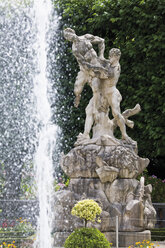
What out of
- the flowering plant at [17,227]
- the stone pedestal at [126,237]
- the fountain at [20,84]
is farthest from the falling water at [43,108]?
the stone pedestal at [126,237]

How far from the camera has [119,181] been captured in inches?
396

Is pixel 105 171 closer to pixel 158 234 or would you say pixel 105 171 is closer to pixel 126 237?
pixel 126 237

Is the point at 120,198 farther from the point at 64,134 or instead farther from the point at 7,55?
the point at 7,55

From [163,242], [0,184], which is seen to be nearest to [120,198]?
[163,242]

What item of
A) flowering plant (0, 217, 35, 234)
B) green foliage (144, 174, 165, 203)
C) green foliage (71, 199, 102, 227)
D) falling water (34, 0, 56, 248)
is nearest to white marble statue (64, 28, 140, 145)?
falling water (34, 0, 56, 248)

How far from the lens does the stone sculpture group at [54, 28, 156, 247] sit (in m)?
9.78

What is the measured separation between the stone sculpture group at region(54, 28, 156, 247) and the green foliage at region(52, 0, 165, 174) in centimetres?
300

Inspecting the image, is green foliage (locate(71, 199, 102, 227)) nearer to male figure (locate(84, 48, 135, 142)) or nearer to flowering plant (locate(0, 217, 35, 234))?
male figure (locate(84, 48, 135, 142))

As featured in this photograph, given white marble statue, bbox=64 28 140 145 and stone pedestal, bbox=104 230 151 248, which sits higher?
white marble statue, bbox=64 28 140 145

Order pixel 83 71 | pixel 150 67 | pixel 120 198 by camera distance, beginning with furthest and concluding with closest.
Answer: pixel 150 67 < pixel 83 71 < pixel 120 198

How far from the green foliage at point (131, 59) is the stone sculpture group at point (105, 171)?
2997 millimetres

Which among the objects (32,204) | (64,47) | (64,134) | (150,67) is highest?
(64,47)

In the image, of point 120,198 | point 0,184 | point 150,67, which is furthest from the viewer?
point 0,184

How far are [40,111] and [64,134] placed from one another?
46.4 inches
